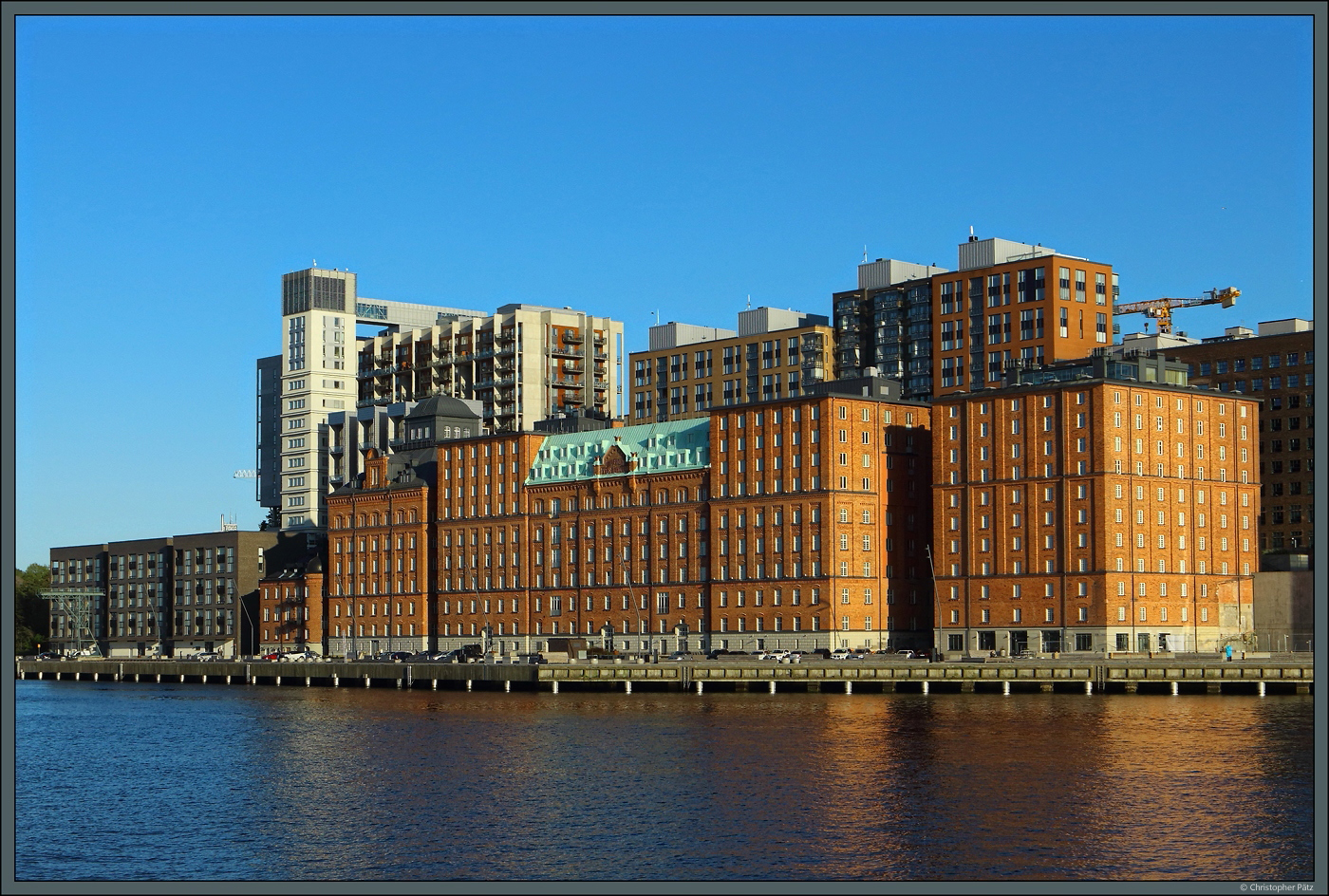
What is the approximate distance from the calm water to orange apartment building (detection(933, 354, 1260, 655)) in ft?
128

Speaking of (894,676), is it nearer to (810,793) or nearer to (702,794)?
(810,793)

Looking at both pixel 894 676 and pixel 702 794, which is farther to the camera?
pixel 894 676

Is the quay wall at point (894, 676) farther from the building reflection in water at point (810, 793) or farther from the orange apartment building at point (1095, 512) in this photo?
the orange apartment building at point (1095, 512)

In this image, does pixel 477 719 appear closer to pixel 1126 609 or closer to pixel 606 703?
pixel 606 703

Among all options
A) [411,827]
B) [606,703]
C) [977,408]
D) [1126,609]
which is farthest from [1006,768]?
[977,408]

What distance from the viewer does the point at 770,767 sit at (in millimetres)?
87938

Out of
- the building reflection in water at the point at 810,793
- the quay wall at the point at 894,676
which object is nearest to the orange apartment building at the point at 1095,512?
the quay wall at the point at 894,676

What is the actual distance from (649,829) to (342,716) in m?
76.2

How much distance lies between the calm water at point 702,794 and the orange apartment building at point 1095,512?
128 feet

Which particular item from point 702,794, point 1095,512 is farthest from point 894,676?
point 702,794

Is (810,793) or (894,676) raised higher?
(810,793)

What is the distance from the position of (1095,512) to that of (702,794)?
332ft

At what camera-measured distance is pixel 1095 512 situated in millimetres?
168875

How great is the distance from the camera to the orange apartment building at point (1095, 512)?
16875 cm
